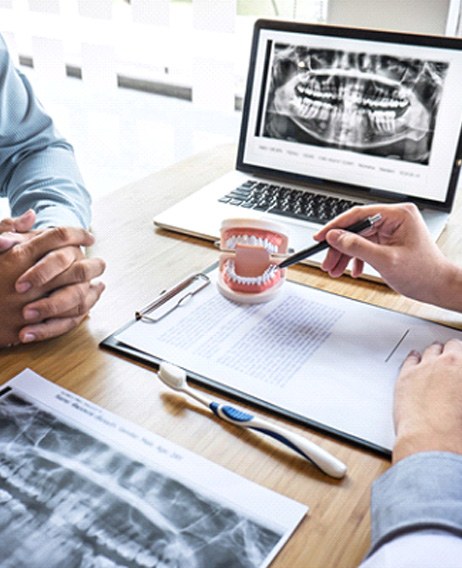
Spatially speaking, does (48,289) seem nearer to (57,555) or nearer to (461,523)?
(57,555)

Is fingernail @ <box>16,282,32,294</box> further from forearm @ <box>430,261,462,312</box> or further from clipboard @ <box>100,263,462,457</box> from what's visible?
forearm @ <box>430,261,462,312</box>

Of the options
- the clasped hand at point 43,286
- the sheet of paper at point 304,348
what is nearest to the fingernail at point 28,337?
the clasped hand at point 43,286

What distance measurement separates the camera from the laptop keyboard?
1.10 meters

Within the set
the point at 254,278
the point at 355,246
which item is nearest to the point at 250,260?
the point at 254,278

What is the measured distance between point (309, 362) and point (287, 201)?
0.46 meters

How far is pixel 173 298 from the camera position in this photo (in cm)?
87

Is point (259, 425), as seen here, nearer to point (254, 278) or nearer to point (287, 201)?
point (254, 278)

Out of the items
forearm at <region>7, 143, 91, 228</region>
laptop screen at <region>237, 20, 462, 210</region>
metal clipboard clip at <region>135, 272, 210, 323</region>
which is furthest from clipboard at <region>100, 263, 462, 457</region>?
laptop screen at <region>237, 20, 462, 210</region>

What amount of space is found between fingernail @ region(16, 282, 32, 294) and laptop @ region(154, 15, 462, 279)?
0.35m

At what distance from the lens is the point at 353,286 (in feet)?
3.06

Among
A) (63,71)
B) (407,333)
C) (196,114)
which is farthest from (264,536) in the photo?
(63,71)

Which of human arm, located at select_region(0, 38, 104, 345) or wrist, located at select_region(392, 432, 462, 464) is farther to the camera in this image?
human arm, located at select_region(0, 38, 104, 345)

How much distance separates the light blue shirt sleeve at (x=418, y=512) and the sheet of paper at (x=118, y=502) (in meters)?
0.08

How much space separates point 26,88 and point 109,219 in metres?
0.34
